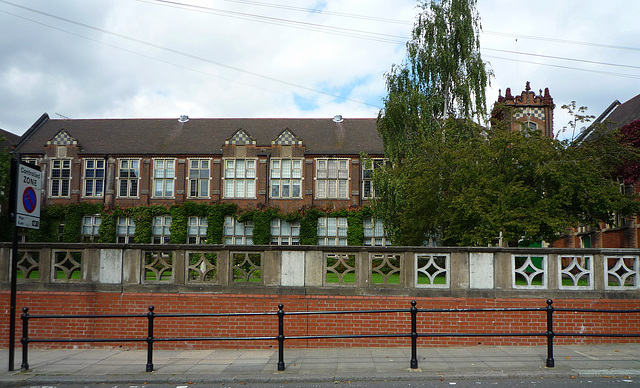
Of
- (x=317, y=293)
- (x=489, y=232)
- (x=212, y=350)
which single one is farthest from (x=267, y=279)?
(x=489, y=232)

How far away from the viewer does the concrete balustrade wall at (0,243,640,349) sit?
33.0 ft

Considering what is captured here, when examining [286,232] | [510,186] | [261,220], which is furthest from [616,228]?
[261,220]

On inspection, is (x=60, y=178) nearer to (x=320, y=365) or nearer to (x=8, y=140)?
(x=8, y=140)

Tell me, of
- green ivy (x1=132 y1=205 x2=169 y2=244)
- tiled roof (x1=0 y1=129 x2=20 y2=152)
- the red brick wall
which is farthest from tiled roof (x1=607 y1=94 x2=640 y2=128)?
tiled roof (x1=0 y1=129 x2=20 y2=152)

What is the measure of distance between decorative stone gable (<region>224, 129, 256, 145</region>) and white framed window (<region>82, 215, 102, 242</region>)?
400 inches

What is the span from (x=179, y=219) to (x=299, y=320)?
2545 cm

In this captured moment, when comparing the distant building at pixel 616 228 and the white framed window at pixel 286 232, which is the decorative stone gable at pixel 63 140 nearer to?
the white framed window at pixel 286 232

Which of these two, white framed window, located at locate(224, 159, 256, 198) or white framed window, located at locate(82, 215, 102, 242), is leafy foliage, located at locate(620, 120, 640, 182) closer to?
white framed window, located at locate(224, 159, 256, 198)

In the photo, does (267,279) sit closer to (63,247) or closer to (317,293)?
(317,293)

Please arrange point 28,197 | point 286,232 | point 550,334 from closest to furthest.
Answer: point 550,334, point 28,197, point 286,232

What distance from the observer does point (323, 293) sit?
10.3 metres

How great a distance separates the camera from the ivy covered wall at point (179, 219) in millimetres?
33781

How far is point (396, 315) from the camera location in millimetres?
10148

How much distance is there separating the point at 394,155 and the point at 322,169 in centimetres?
976
